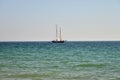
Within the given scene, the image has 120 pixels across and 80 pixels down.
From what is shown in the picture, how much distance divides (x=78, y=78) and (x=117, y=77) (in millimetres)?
2898

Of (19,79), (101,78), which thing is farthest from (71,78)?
(19,79)

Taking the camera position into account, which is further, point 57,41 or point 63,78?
point 57,41

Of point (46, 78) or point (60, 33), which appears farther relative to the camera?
point (60, 33)

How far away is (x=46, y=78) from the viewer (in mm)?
24391

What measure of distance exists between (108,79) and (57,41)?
14245 cm

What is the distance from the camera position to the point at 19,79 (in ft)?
77.4

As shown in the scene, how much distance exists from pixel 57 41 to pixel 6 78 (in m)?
143

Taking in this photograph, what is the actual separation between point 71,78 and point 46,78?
178 cm

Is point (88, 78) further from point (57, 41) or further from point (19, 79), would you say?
point (57, 41)

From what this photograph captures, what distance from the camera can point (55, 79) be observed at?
23.8 metres

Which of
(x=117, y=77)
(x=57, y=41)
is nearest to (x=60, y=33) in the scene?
(x=57, y=41)

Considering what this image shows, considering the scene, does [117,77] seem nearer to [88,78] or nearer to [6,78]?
[88,78]

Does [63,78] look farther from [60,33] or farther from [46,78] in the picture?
[60,33]

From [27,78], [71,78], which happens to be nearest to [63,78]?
[71,78]
